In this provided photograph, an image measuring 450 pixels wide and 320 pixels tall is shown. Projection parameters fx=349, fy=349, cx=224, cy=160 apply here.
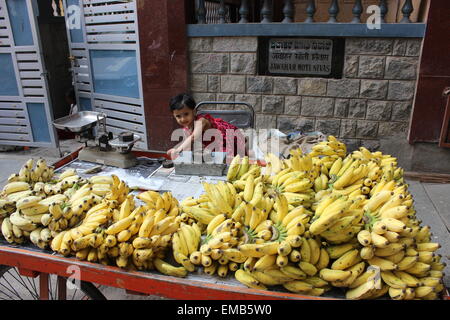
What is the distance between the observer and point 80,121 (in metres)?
3.96

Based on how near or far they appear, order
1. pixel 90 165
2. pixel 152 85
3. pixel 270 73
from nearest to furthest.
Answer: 1. pixel 90 165
2. pixel 270 73
3. pixel 152 85

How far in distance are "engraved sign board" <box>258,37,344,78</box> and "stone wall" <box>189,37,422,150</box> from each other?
106 mm

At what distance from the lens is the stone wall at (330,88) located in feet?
17.1

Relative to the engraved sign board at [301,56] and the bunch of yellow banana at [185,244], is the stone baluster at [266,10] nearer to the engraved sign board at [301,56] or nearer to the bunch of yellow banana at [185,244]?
the engraved sign board at [301,56]

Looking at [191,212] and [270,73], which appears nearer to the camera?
[191,212]

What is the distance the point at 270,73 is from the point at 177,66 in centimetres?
157

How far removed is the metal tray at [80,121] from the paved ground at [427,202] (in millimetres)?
1609

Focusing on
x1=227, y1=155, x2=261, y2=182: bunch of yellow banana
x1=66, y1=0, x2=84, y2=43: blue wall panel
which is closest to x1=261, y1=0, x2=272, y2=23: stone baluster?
x1=66, y1=0, x2=84, y2=43: blue wall panel

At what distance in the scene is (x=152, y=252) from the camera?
78.3 inches

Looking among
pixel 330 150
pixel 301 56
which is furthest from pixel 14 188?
pixel 301 56

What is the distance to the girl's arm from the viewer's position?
3.77 m

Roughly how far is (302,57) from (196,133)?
258cm

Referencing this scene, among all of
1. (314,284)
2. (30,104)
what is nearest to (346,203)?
(314,284)

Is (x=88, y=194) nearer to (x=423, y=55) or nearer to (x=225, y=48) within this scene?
(x=225, y=48)
